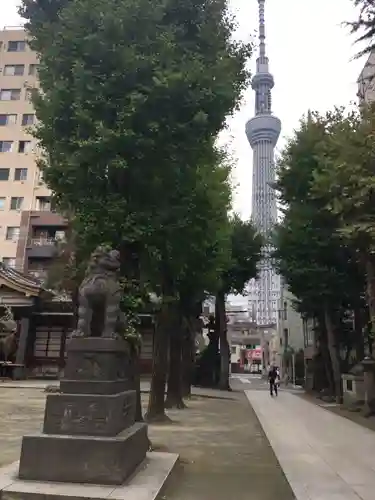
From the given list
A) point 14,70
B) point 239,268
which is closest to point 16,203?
point 14,70

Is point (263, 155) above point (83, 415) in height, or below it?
above

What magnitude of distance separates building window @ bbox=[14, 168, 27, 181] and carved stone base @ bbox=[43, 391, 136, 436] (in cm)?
4083

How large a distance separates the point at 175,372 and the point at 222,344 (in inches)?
547

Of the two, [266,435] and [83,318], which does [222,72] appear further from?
[266,435]

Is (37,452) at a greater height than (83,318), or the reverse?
(83,318)

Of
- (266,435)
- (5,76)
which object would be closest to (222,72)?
(266,435)

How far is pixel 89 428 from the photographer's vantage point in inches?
233

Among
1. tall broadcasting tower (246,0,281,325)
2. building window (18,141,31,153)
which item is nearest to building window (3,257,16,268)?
building window (18,141,31,153)

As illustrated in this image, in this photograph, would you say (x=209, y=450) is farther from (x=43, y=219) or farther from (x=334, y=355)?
(x=43, y=219)

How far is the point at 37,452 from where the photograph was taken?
223 inches

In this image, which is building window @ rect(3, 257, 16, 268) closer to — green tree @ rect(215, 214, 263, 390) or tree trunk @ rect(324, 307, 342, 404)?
green tree @ rect(215, 214, 263, 390)

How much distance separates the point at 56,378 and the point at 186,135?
24.5m

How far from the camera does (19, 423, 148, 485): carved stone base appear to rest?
554 centimetres

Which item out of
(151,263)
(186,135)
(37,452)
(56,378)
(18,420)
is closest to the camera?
(37,452)
